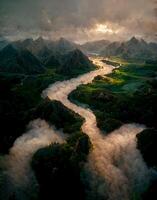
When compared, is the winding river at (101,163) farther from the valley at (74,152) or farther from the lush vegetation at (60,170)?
the lush vegetation at (60,170)

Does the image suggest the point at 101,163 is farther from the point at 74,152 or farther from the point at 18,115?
the point at 18,115

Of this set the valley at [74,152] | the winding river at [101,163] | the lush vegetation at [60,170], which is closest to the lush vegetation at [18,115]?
the valley at [74,152]

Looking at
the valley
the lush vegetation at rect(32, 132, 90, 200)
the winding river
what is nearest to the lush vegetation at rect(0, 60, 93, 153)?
the valley

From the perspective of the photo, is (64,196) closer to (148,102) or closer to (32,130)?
(32,130)

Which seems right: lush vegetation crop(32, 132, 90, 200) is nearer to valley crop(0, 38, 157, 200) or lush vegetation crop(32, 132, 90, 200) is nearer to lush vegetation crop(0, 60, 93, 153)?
valley crop(0, 38, 157, 200)

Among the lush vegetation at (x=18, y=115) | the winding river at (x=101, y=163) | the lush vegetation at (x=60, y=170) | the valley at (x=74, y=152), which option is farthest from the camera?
the lush vegetation at (x=18, y=115)

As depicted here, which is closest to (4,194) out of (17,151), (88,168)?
(17,151)

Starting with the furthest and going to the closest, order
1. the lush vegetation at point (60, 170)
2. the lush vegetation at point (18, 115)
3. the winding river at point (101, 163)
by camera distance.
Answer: the lush vegetation at point (18, 115)
the lush vegetation at point (60, 170)
the winding river at point (101, 163)

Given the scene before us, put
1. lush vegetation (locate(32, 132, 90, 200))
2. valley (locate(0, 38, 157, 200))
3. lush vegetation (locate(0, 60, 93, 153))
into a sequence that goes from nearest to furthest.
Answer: valley (locate(0, 38, 157, 200))
lush vegetation (locate(32, 132, 90, 200))
lush vegetation (locate(0, 60, 93, 153))
